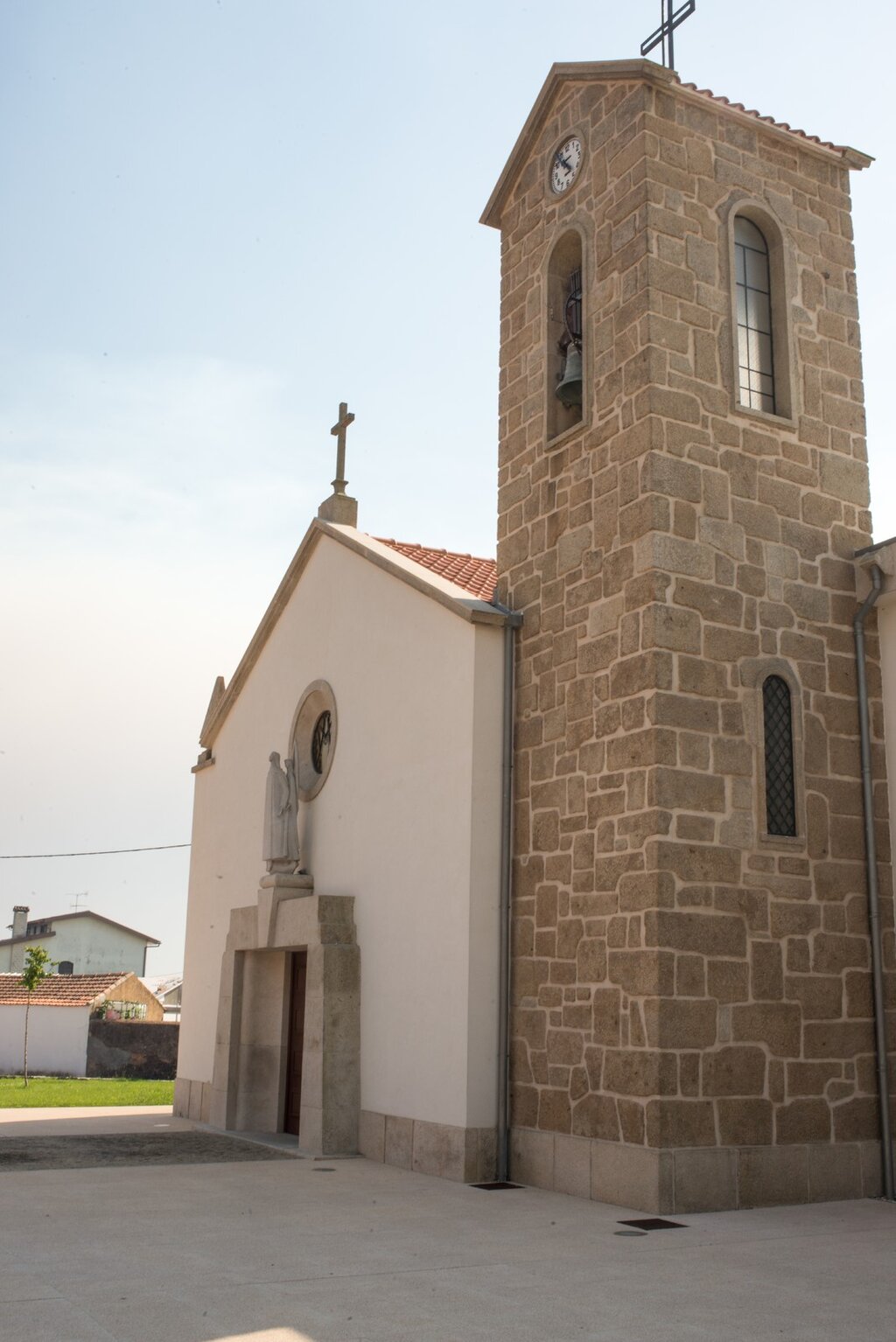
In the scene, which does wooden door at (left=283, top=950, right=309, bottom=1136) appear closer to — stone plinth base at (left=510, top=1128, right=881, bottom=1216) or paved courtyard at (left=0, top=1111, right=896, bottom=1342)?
paved courtyard at (left=0, top=1111, right=896, bottom=1342)

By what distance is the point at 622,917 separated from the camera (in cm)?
920

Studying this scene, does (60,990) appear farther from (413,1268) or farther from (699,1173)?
(413,1268)

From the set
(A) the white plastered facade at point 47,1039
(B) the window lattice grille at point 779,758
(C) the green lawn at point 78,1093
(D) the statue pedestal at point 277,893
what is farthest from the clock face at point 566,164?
(A) the white plastered facade at point 47,1039

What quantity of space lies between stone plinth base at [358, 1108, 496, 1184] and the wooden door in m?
2.22

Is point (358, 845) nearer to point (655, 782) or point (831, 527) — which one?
point (655, 782)

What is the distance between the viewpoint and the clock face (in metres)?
11.3

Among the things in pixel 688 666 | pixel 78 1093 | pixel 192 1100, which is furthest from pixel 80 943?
pixel 688 666

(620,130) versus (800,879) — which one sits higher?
(620,130)

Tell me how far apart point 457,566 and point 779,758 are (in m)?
5.58

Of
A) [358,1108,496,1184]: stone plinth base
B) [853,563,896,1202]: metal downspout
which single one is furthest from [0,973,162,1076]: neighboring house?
[853,563,896,1202]: metal downspout

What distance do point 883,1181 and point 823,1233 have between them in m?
1.80

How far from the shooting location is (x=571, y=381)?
11023mm

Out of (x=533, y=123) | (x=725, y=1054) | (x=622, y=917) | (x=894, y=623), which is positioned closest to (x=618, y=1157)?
(x=725, y=1054)

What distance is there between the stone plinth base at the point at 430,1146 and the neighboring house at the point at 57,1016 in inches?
789
